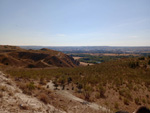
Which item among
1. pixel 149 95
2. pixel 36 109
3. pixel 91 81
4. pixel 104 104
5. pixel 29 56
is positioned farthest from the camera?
pixel 29 56

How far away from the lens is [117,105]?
29.0 ft

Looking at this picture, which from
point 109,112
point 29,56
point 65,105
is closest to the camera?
point 109,112

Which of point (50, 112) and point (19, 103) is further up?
point (19, 103)

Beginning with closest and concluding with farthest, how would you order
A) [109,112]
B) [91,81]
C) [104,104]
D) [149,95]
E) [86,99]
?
[109,112], [104,104], [86,99], [149,95], [91,81]

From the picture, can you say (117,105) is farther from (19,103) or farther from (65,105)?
(19,103)

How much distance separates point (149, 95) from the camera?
448 inches

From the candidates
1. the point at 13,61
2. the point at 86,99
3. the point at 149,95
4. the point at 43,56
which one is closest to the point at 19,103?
the point at 86,99

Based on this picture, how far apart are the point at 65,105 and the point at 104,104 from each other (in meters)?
3.65

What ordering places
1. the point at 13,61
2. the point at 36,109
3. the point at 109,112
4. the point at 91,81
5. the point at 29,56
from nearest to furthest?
the point at 36,109 < the point at 109,112 < the point at 91,81 < the point at 13,61 < the point at 29,56

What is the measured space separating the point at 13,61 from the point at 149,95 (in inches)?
2209

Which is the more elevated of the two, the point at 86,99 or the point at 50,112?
the point at 50,112

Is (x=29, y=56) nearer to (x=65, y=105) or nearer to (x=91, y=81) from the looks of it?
(x=91, y=81)

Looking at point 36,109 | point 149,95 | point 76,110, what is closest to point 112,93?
point 149,95

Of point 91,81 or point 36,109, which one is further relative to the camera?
point 91,81
